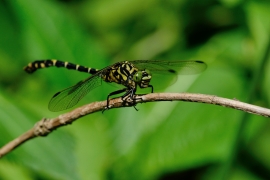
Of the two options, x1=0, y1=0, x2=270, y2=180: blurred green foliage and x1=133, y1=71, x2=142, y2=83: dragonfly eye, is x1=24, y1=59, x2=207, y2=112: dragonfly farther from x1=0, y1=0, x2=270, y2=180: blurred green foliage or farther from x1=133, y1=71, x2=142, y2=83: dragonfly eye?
x1=0, y1=0, x2=270, y2=180: blurred green foliage

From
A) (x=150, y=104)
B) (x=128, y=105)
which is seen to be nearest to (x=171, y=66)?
(x=150, y=104)

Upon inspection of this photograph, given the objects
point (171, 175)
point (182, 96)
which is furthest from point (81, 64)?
point (182, 96)

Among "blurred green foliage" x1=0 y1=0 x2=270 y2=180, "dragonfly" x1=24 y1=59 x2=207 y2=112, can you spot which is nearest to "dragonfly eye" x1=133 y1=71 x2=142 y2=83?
Answer: "dragonfly" x1=24 y1=59 x2=207 y2=112

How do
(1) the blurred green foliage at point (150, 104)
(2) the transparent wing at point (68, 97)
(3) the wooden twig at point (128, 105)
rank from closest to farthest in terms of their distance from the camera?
(3) the wooden twig at point (128, 105) → (2) the transparent wing at point (68, 97) → (1) the blurred green foliage at point (150, 104)

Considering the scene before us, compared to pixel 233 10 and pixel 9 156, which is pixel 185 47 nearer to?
pixel 233 10

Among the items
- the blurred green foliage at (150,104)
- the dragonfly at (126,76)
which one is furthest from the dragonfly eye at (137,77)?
the blurred green foliage at (150,104)

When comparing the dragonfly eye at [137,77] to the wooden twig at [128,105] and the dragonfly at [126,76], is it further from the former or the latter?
the wooden twig at [128,105]
